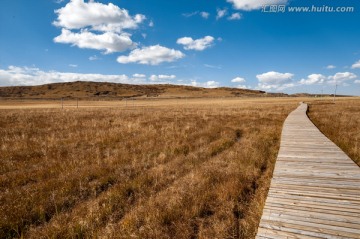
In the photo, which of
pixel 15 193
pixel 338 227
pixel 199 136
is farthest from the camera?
pixel 199 136

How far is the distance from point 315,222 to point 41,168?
8050mm

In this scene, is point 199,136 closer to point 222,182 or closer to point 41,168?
point 222,182

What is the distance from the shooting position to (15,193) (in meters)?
6.10

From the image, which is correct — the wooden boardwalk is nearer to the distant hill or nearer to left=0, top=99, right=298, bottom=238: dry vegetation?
left=0, top=99, right=298, bottom=238: dry vegetation

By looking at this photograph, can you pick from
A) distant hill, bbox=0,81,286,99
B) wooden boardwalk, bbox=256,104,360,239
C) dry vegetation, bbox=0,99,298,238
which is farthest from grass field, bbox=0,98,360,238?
distant hill, bbox=0,81,286,99

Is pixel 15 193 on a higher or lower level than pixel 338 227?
lower

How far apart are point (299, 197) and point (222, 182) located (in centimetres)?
241

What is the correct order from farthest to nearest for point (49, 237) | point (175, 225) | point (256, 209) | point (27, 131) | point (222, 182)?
point (27, 131) < point (222, 182) < point (256, 209) < point (175, 225) < point (49, 237)

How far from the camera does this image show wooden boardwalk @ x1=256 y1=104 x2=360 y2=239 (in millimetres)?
3672

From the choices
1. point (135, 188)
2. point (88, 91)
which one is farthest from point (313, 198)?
point (88, 91)

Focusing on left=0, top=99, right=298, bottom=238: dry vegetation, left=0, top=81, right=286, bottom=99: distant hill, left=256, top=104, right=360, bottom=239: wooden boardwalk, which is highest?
left=0, top=81, right=286, bottom=99: distant hill

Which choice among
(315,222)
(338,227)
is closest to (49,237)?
(315,222)

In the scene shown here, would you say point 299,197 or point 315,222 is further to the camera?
point 299,197

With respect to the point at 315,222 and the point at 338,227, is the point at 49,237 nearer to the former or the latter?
the point at 315,222
